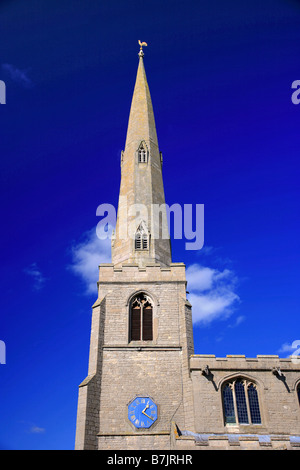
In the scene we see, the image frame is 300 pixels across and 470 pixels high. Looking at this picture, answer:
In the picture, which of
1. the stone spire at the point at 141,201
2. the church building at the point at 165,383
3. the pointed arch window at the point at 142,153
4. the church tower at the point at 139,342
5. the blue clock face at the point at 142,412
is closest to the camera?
the church building at the point at 165,383

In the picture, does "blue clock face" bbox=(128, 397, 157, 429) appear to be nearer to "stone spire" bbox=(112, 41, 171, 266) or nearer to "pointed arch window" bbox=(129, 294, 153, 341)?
"pointed arch window" bbox=(129, 294, 153, 341)

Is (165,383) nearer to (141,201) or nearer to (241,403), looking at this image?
(241,403)

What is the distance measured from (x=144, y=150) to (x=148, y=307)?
40.6ft

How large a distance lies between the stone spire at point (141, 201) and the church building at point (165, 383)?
1.81 metres

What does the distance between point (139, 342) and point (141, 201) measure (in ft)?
31.7

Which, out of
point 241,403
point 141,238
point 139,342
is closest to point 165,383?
point 139,342

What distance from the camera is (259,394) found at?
67.9ft

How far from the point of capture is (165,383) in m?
21.2

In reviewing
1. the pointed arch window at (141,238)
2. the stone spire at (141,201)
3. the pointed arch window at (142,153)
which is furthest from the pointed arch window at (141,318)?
the pointed arch window at (142,153)

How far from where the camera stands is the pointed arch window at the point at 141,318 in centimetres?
2306

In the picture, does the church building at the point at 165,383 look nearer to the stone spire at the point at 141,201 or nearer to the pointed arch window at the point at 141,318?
the pointed arch window at the point at 141,318
